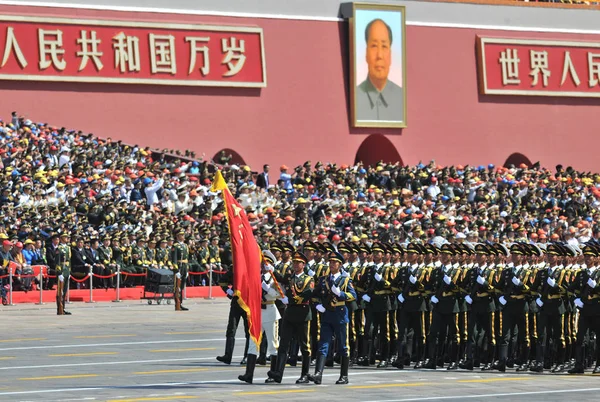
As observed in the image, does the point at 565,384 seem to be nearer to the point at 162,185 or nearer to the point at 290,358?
the point at 290,358

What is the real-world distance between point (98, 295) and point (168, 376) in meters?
13.1

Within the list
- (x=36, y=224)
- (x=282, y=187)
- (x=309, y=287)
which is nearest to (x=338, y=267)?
(x=309, y=287)

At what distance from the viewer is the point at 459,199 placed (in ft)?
136

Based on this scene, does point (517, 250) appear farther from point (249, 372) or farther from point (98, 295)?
point (98, 295)

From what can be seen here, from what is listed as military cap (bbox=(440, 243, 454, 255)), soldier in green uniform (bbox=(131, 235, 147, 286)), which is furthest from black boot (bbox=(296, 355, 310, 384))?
soldier in green uniform (bbox=(131, 235, 147, 286))

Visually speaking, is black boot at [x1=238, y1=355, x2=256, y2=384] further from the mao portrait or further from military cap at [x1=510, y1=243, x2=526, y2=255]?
the mao portrait

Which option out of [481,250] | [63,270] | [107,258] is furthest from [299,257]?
[107,258]

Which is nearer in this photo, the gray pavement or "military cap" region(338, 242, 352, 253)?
the gray pavement

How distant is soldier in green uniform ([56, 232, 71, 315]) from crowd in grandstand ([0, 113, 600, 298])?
1229 millimetres

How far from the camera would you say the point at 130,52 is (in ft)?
143

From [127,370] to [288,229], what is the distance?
1525cm

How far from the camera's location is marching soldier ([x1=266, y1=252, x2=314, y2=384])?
1869cm

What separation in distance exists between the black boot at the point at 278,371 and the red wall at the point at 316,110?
24.0 m

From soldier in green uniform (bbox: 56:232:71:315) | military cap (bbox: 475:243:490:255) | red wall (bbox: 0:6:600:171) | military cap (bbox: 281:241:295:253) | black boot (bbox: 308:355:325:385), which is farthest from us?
red wall (bbox: 0:6:600:171)
